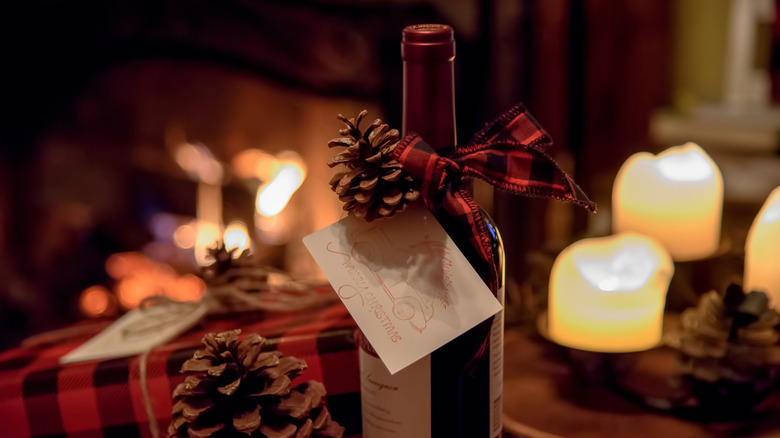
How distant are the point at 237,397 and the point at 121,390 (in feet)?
0.58

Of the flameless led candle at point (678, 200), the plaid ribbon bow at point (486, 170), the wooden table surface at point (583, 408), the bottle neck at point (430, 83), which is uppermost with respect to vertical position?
the bottle neck at point (430, 83)

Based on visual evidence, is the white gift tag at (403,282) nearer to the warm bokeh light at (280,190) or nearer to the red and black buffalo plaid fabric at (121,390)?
the red and black buffalo plaid fabric at (121,390)

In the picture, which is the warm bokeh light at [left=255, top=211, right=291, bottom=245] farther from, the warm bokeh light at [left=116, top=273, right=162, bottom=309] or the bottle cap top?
the bottle cap top

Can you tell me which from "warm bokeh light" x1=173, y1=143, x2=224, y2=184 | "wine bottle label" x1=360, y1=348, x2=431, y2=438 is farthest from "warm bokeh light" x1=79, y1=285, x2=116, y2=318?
"wine bottle label" x1=360, y1=348, x2=431, y2=438

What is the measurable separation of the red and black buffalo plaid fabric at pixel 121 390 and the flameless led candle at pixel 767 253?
420 mm

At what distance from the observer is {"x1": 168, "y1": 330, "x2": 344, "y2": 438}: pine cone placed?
52cm

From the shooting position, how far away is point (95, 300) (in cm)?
164

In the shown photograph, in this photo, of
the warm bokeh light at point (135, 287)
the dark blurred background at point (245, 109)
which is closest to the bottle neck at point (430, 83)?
the dark blurred background at point (245, 109)

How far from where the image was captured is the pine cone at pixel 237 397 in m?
0.52

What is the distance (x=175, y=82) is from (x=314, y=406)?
117cm

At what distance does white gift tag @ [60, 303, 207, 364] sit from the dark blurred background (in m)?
0.83

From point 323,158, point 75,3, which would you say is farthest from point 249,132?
point 75,3

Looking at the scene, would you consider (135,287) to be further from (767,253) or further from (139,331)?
(767,253)

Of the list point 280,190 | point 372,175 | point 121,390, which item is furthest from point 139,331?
point 280,190
